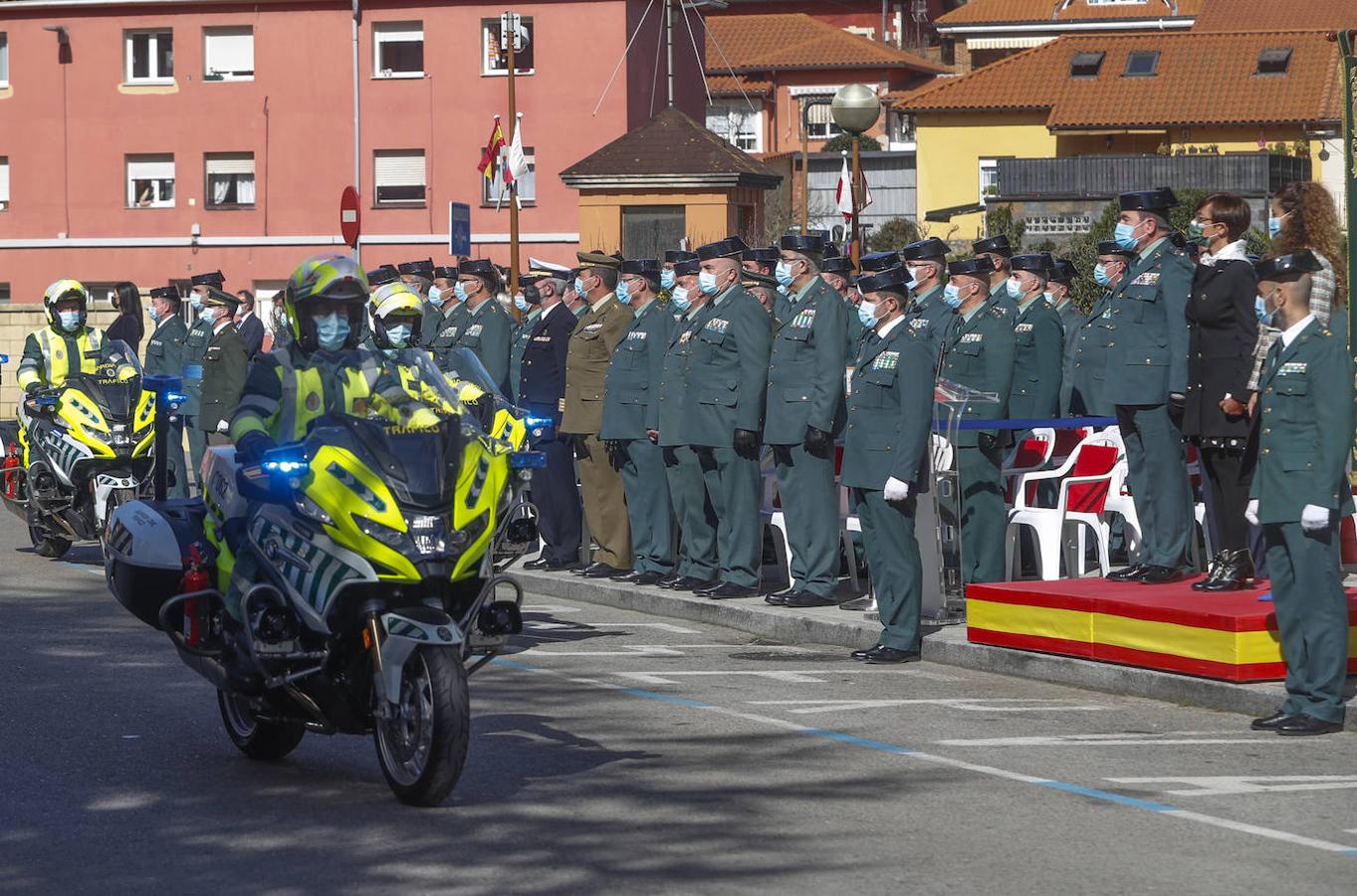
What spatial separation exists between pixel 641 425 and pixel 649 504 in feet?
1.77

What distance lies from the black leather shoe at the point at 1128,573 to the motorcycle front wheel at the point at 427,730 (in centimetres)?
547

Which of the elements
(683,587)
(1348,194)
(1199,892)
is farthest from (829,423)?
(1199,892)

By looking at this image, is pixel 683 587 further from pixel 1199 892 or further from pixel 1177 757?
pixel 1199 892

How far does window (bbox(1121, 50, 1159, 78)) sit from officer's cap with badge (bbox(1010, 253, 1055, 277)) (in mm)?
52528

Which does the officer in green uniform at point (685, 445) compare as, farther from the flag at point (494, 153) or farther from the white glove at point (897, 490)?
the flag at point (494, 153)

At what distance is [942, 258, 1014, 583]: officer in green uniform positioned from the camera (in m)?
13.6

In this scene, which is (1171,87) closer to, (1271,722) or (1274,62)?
(1274,62)

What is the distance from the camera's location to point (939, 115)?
6988 centimetres

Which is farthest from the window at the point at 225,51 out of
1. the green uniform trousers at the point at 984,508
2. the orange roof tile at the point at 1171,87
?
the green uniform trousers at the point at 984,508

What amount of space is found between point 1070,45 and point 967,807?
64.1 meters

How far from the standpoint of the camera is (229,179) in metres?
56.5

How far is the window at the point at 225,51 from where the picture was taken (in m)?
56.5

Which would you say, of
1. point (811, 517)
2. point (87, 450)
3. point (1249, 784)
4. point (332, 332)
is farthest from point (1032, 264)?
point (332, 332)

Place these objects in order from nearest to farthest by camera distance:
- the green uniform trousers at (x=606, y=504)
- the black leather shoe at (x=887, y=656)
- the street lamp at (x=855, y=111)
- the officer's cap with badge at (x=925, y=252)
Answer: the black leather shoe at (x=887, y=656) < the officer's cap with badge at (x=925, y=252) < the green uniform trousers at (x=606, y=504) < the street lamp at (x=855, y=111)
